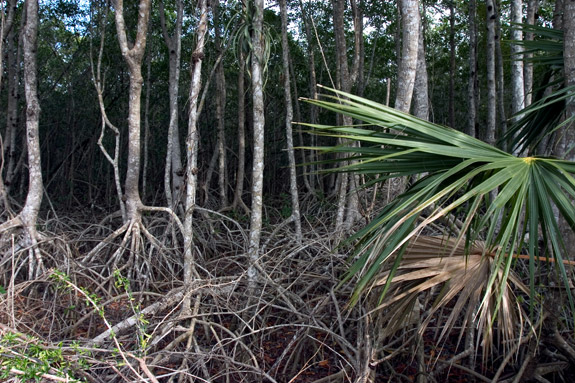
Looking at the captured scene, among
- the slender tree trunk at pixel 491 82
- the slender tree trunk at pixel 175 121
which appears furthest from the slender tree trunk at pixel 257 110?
the slender tree trunk at pixel 491 82

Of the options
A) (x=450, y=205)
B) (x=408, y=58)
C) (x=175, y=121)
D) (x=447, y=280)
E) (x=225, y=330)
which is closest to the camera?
(x=450, y=205)

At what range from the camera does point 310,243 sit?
4.75 m

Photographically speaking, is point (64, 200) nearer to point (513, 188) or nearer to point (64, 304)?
point (64, 304)

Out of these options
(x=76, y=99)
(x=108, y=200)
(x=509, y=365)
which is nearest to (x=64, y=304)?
(x=509, y=365)

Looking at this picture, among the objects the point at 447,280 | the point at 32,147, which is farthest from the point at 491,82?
the point at 32,147

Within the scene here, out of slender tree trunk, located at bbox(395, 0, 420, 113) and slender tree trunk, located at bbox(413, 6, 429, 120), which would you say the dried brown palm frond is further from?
slender tree trunk, located at bbox(413, 6, 429, 120)

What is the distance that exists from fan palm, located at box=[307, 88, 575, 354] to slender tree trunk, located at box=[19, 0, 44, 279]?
12.4ft

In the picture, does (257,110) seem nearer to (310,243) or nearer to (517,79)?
(310,243)

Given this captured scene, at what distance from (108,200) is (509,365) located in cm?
823

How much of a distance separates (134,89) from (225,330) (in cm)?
260

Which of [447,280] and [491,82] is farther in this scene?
[491,82]

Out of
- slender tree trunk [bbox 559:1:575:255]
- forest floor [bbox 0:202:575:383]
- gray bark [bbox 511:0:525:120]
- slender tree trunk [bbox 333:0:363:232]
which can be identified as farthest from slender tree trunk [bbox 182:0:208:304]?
gray bark [bbox 511:0:525:120]

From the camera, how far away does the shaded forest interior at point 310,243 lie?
250cm

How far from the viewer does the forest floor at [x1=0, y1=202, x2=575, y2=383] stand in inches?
134
